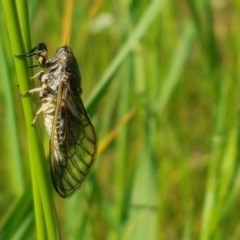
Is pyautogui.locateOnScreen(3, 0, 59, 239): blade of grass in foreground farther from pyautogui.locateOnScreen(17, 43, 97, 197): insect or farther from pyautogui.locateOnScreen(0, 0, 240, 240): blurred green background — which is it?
pyautogui.locateOnScreen(17, 43, 97, 197): insect

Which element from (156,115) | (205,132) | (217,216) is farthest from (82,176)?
(205,132)

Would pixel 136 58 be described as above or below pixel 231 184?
above

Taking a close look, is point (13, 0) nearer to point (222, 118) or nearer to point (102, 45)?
point (222, 118)

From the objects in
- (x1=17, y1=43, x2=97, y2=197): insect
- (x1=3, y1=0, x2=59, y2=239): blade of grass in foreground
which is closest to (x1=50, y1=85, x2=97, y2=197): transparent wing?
(x1=17, y1=43, x2=97, y2=197): insect

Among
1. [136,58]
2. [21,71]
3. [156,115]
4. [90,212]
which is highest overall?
[21,71]

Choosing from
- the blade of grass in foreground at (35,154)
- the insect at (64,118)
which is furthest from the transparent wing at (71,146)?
the blade of grass in foreground at (35,154)

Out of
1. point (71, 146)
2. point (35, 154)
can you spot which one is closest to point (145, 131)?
point (71, 146)

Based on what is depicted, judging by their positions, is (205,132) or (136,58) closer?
(136,58)
